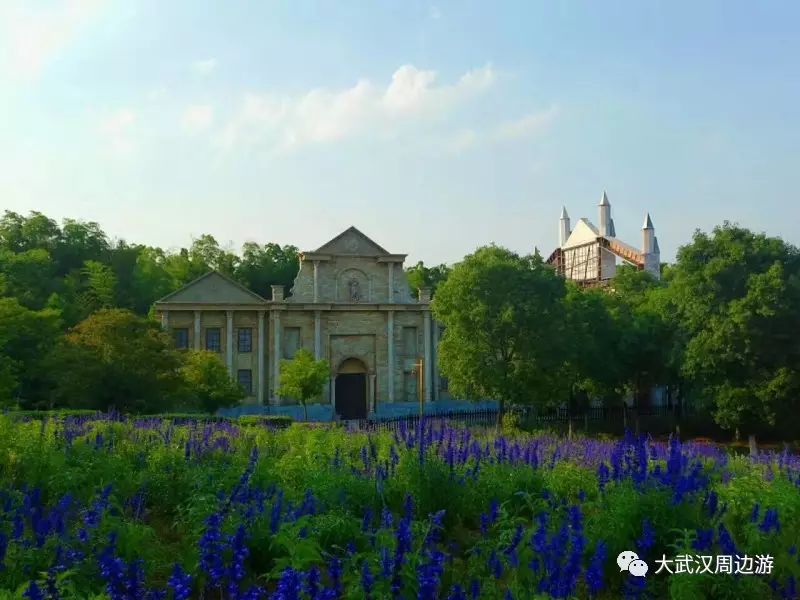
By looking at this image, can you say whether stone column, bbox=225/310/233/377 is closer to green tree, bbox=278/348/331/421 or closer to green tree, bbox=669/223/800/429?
green tree, bbox=278/348/331/421

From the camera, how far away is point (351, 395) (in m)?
43.0

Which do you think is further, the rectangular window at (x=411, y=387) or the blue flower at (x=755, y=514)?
the rectangular window at (x=411, y=387)

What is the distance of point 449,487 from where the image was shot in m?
8.20

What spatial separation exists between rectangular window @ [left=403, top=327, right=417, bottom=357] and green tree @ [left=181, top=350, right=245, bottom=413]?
12.7 metres

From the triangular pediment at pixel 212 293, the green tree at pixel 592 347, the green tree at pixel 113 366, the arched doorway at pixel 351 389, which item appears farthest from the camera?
the arched doorway at pixel 351 389

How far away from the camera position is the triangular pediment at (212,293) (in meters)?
40.5

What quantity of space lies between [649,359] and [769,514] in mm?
31210

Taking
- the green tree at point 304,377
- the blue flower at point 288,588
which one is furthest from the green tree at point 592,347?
the blue flower at point 288,588

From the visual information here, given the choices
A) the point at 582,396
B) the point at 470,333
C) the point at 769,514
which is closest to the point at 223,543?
the point at 769,514

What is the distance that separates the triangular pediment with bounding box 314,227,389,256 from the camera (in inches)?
1687

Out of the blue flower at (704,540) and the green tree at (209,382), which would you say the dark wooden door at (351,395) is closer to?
the green tree at (209,382)

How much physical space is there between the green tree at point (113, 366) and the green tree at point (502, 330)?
11.0 metres

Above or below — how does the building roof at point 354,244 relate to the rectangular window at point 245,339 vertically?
above

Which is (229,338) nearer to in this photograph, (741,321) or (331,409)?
(331,409)
